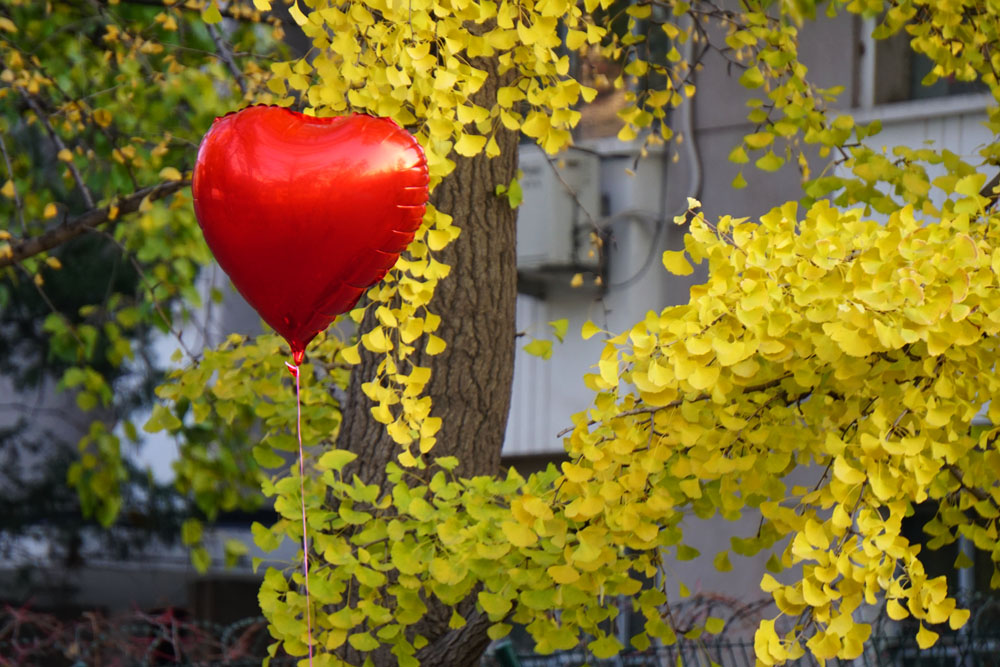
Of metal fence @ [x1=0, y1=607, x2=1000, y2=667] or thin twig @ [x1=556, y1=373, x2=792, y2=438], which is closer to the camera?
thin twig @ [x1=556, y1=373, x2=792, y2=438]

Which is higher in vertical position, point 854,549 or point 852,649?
point 854,549

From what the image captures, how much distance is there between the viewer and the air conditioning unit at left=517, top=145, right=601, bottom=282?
22.4ft

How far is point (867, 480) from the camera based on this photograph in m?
2.38

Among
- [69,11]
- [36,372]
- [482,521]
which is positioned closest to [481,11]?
[482,521]

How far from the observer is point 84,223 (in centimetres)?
459

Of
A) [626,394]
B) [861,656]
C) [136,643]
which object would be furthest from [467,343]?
[136,643]

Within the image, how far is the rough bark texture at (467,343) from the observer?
365 centimetres

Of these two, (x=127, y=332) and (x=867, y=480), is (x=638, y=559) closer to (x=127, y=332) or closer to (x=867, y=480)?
(x=867, y=480)

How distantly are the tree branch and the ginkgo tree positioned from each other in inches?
26.4

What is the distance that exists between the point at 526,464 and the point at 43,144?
367 centimetres

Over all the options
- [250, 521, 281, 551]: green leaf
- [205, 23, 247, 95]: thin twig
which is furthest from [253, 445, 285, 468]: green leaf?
[205, 23, 247, 95]: thin twig

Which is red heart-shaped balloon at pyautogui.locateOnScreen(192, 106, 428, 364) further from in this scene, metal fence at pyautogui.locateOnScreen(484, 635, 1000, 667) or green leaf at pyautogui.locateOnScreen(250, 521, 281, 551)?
metal fence at pyautogui.locateOnScreen(484, 635, 1000, 667)

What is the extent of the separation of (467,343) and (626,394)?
0.85m

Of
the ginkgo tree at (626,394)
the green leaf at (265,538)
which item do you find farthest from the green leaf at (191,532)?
the green leaf at (265,538)
